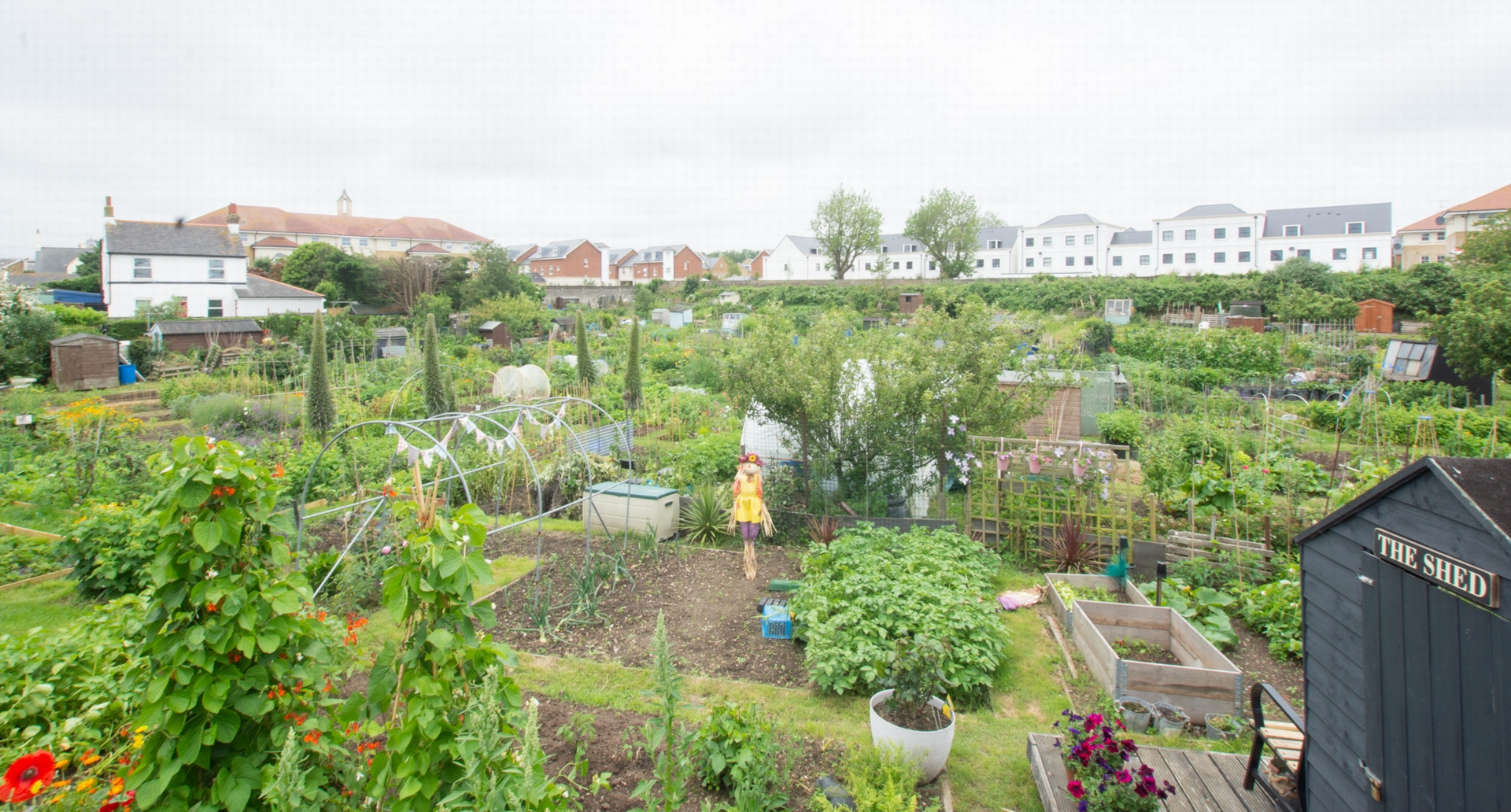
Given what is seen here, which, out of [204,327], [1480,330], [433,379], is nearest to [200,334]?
[204,327]

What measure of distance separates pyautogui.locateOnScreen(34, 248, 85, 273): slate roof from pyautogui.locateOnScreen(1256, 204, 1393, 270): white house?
93221mm

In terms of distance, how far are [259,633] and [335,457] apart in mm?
8995

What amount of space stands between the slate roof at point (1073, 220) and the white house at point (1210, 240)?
18.0 feet

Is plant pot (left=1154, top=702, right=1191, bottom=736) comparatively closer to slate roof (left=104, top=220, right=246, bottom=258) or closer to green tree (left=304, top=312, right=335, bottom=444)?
green tree (left=304, top=312, right=335, bottom=444)

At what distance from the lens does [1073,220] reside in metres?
63.1

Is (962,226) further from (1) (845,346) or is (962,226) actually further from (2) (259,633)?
(2) (259,633)

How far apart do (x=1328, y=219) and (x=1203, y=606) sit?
2448 inches

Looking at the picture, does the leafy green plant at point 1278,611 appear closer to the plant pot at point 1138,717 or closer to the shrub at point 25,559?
the plant pot at point 1138,717

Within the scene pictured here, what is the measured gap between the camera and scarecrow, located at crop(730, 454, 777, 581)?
26.9 ft

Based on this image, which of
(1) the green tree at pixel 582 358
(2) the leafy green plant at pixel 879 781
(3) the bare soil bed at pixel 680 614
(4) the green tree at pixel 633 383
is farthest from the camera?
(1) the green tree at pixel 582 358

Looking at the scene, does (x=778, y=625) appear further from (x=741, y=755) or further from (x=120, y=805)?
(x=120, y=805)

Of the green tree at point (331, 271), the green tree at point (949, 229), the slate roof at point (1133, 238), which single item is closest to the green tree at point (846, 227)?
the green tree at point (949, 229)

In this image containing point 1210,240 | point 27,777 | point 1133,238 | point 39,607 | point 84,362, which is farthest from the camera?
point 1133,238

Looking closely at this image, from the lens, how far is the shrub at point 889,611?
5453 millimetres
